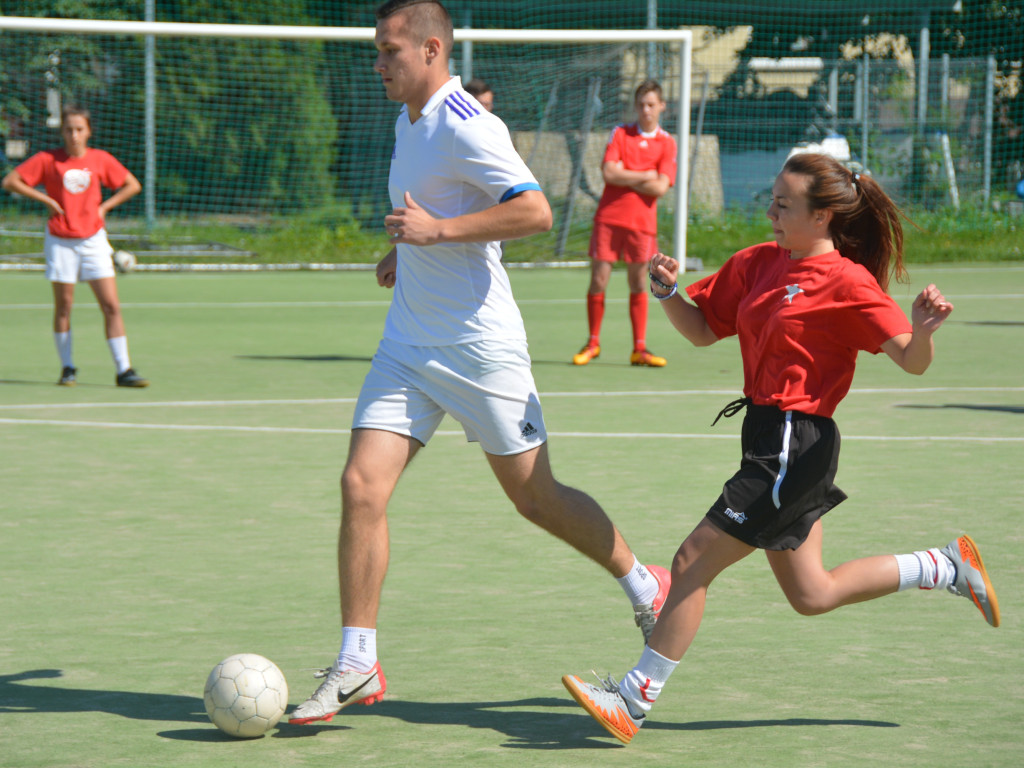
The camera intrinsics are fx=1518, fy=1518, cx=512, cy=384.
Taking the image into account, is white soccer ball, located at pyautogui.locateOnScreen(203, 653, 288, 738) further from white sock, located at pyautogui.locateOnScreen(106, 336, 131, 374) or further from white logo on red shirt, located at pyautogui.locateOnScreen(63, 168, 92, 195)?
white logo on red shirt, located at pyautogui.locateOnScreen(63, 168, 92, 195)

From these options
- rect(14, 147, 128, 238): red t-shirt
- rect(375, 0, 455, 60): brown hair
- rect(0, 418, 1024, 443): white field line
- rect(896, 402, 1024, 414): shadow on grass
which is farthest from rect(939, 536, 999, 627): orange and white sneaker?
rect(14, 147, 128, 238): red t-shirt

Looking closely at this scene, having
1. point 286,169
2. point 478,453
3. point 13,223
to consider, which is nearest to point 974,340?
point 478,453

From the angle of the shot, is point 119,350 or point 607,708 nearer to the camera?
point 607,708

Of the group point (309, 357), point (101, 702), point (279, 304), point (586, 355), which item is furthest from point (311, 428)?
point (279, 304)

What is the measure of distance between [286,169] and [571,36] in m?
6.90

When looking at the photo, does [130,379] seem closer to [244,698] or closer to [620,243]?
[620,243]

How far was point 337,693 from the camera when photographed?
4250mm

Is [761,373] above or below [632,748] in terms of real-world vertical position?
above

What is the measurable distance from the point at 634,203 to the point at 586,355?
1305 millimetres

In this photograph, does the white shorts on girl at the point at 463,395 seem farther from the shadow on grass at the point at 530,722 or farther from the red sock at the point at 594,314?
the red sock at the point at 594,314

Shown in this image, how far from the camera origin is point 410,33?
4.64 metres

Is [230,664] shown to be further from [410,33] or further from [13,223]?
[13,223]

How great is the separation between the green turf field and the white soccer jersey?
3.57 feet

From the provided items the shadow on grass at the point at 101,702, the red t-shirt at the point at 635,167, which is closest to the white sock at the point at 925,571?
the shadow on grass at the point at 101,702
